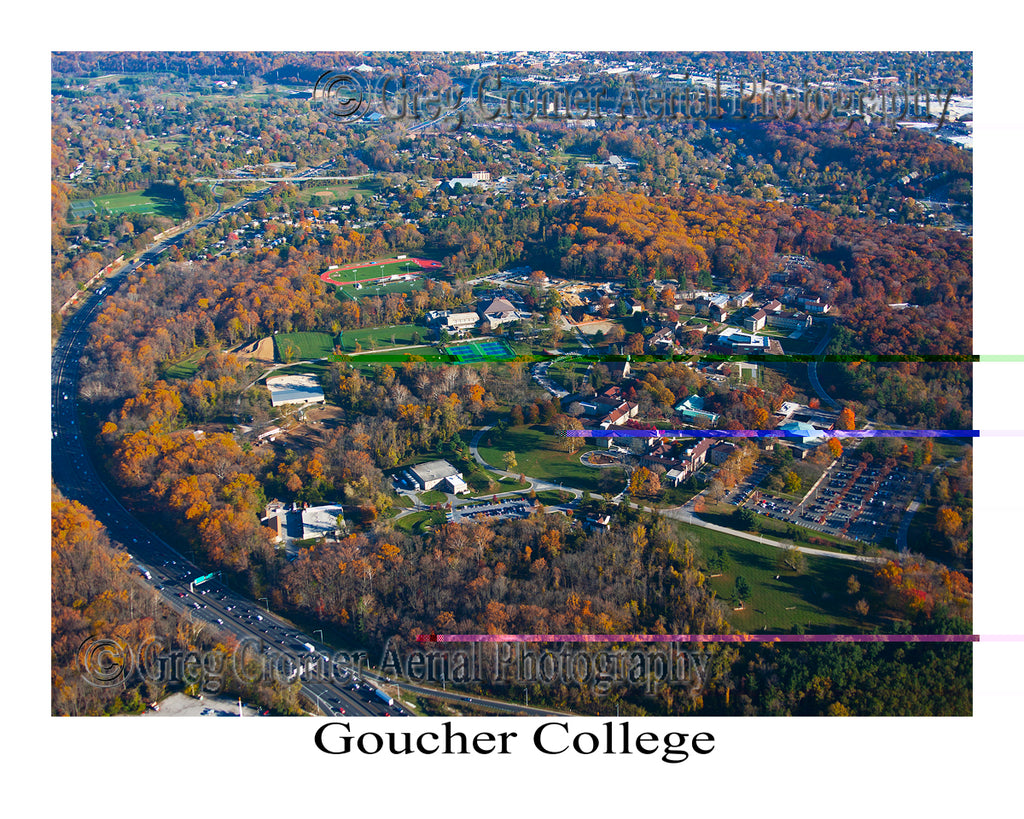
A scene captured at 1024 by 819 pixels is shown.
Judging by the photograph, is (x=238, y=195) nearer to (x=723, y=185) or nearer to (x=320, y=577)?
(x=723, y=185)

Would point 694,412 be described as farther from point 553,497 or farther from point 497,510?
point 497,510

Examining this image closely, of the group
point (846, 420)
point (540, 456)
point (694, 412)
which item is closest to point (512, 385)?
point (540, 456)

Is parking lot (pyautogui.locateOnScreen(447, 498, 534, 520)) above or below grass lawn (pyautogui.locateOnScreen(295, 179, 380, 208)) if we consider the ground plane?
below

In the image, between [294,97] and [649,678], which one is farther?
[294,97]

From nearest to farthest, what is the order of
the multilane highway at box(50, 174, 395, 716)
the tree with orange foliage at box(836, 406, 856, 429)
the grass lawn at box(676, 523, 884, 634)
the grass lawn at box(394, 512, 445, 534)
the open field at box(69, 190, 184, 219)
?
1. the multilane highway at box(50, 174, 395, 716)
2. the grass lawn at box(676, 523, 884, 634)
3. the grass lawn at box(394, 512, 445, 534)
4. the tree with orange foliage at box(836, 406, 856, 429)
5. the open field at box(69, 190, 184, 219)

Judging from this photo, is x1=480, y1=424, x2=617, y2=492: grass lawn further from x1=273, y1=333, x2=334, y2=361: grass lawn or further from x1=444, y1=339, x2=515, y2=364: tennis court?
x1=273, y1=333, x2=334, y2=361: grass lawn

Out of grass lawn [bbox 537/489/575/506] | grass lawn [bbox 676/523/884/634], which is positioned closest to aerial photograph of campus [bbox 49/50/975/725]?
grass lawn [bbox 676/523/884/634]
